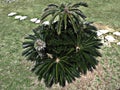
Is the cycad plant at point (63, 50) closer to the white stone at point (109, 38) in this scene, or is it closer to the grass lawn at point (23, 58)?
the grass lawn at point (23, 58)

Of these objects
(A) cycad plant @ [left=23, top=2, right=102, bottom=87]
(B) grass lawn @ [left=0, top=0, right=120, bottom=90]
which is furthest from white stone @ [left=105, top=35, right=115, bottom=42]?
(A) cycad plant @ [left=23, top=2, right=102, bottom=87]

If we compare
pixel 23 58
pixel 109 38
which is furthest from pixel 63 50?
pixel 109 38

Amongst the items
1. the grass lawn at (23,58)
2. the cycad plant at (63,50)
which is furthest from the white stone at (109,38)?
the cycad plant at (63,50)

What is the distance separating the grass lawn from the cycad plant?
1.21 metres

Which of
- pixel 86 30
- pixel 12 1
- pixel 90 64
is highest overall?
pixel 86 30

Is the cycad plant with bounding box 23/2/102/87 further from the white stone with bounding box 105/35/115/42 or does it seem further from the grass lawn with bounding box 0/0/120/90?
the white stone with bounding box 105/35/115/42

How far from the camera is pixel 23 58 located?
1591 centimetres

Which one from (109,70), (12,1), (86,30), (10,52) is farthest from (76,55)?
(12,1)

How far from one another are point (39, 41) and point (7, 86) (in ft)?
11.8

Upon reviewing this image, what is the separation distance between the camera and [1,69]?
1538cm

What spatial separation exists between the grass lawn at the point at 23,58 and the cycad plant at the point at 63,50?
1.21 m

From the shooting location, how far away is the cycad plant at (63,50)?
12477 millimetres

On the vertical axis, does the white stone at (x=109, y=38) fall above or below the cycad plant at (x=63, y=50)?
below

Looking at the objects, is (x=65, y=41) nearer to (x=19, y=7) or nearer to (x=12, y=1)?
(x=19, y=7)
